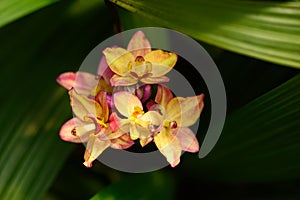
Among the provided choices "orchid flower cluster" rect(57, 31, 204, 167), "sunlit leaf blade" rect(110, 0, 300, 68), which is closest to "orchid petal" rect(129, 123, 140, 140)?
"orchid flower cluster" rect(57, 31, 204, 167)

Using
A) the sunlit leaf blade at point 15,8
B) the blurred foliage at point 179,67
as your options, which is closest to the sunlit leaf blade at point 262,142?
the blurred foliage at point 179,67

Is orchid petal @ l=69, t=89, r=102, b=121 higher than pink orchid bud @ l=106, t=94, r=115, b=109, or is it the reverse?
pink orchid bud @ l=106, t=94, r=115, b=109

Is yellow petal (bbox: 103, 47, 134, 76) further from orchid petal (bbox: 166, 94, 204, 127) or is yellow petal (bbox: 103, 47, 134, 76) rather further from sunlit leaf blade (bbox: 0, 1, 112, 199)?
sunlit leaf blade (bbox: 0, 1, 112, 199)

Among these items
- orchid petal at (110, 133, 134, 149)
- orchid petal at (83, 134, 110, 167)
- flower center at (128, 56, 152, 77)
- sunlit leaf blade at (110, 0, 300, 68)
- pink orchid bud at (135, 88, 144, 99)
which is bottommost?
orchid petal at (83, 134, 110, 167)

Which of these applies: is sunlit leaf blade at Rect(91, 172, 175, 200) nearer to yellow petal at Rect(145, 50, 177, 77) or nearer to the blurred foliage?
the blurred foliage

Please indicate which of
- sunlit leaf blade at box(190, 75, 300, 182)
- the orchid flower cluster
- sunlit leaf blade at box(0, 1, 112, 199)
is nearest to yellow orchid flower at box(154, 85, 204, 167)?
the orchid flower cluster

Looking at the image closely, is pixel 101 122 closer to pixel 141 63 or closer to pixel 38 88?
pixel 141 63

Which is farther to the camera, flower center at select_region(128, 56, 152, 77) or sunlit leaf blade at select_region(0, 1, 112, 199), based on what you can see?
sunlit leaf blade at select_region(0, 1, 112, 199)
